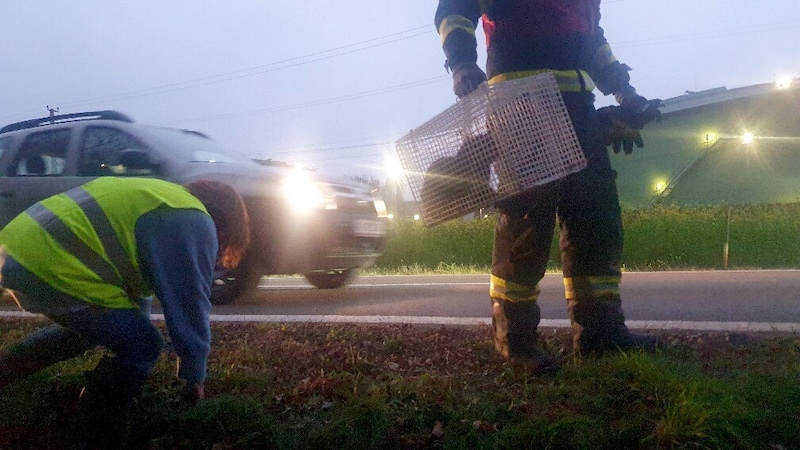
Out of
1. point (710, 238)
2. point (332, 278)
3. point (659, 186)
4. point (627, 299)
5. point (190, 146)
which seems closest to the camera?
point (627, 299)

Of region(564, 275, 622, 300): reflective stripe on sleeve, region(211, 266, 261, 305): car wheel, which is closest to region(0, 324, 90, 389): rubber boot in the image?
region(564, 275, 622, 300): reflective stripe on sleeve

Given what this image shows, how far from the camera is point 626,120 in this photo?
318cm

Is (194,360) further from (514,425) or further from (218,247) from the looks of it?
(514,425)

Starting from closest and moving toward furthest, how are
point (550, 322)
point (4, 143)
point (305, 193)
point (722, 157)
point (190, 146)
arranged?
point (550, 322)
point (305, 193)
point (190, 146)
point (4, 143)
point (722, 157)

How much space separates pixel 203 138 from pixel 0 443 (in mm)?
5126

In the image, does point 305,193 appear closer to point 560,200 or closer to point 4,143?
point 560,200

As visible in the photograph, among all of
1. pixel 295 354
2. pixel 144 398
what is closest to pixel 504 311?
pixel 295 354

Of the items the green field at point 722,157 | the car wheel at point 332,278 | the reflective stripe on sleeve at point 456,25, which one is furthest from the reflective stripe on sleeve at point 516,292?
the green field at point 722,157

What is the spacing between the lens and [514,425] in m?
2.40

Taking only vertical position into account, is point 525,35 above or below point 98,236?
above

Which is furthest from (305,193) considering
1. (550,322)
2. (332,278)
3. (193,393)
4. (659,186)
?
(659,186)

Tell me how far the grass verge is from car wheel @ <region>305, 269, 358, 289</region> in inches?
167

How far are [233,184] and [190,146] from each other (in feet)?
3.28

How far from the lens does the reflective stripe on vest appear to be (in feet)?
8.18
